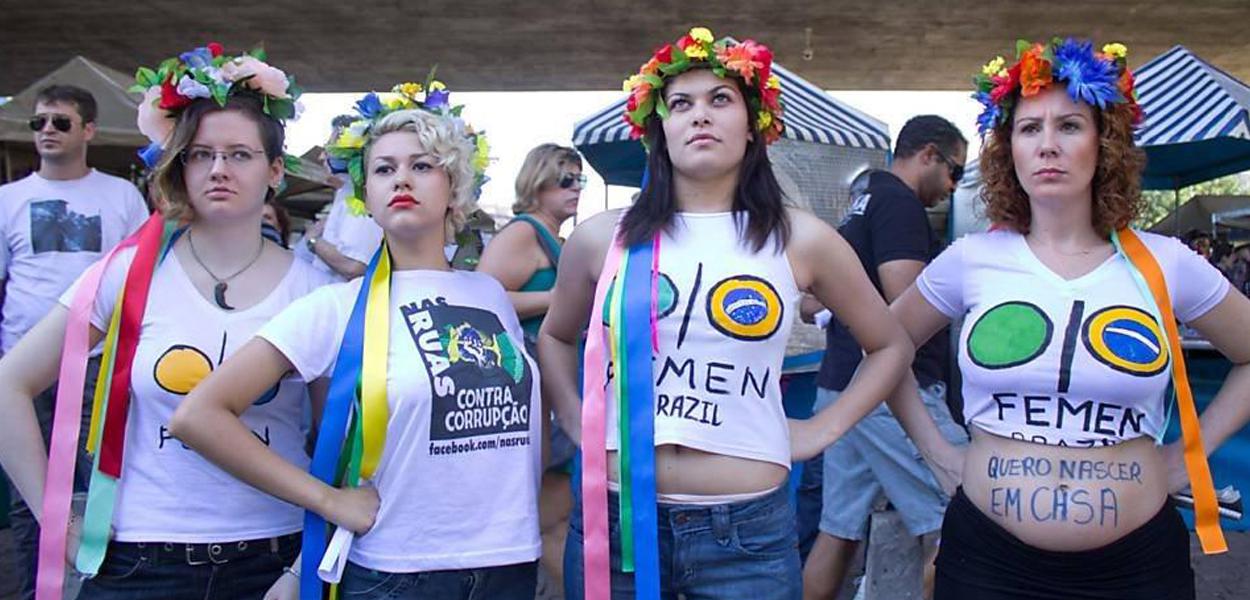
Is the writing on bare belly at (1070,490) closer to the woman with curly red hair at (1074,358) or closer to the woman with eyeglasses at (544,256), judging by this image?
the woman with curly red hair at (1074,358)

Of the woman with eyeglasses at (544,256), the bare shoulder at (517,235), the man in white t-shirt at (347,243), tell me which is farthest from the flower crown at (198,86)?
the man in white t-shirt at (347,243)

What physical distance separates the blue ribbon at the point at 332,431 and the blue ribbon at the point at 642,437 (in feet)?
1.91

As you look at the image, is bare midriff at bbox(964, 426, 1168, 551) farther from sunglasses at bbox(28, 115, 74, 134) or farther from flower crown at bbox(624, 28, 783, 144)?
sunglasses at bbox(28, 115, 74, 134)

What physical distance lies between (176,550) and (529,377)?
846mm

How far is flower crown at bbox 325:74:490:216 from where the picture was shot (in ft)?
7.59

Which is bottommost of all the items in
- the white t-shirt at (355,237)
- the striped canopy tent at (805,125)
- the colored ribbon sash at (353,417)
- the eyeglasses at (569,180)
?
the colored ribbon sash at (353,417)

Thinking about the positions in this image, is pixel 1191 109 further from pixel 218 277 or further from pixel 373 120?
pixel 218 277

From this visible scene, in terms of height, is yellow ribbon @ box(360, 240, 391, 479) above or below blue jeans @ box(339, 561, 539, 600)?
above

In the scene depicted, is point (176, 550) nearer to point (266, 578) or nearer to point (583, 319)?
point (266, 578)

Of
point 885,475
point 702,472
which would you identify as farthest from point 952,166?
point 702,472

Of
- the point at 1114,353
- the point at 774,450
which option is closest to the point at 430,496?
the point at 774,450

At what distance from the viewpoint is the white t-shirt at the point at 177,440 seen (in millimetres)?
2086

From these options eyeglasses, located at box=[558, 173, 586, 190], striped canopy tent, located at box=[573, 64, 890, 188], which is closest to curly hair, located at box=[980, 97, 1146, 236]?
eyeglasses, located at box=[558, 173, 586, 190]

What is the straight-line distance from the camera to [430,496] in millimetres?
2047
